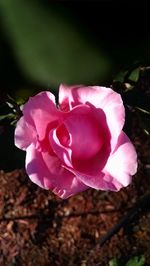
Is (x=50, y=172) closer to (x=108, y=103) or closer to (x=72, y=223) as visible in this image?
(x=108, y=103)

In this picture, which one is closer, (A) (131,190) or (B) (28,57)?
(B) (28,57)

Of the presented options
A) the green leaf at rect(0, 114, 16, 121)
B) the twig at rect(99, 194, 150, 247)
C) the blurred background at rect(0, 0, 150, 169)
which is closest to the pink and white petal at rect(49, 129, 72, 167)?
the green leaf at rect(0, 114, 16, 121)

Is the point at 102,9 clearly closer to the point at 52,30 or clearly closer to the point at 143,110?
the point at 52,30

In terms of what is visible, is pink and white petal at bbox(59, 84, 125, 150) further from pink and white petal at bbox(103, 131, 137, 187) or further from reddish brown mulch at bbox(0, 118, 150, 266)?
reddish brown mulch at bbox(0, 118, 150, 266)

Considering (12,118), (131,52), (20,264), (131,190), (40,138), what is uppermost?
(131,52)

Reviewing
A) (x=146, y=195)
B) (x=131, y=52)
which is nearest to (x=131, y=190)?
(x=146, y=195)

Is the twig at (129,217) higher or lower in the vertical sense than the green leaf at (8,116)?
lower

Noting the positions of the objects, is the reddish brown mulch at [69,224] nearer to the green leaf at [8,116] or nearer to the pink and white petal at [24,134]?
the green leaf at [8,116]

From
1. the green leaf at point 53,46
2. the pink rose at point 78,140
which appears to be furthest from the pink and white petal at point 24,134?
the green leaf at point 53,46
